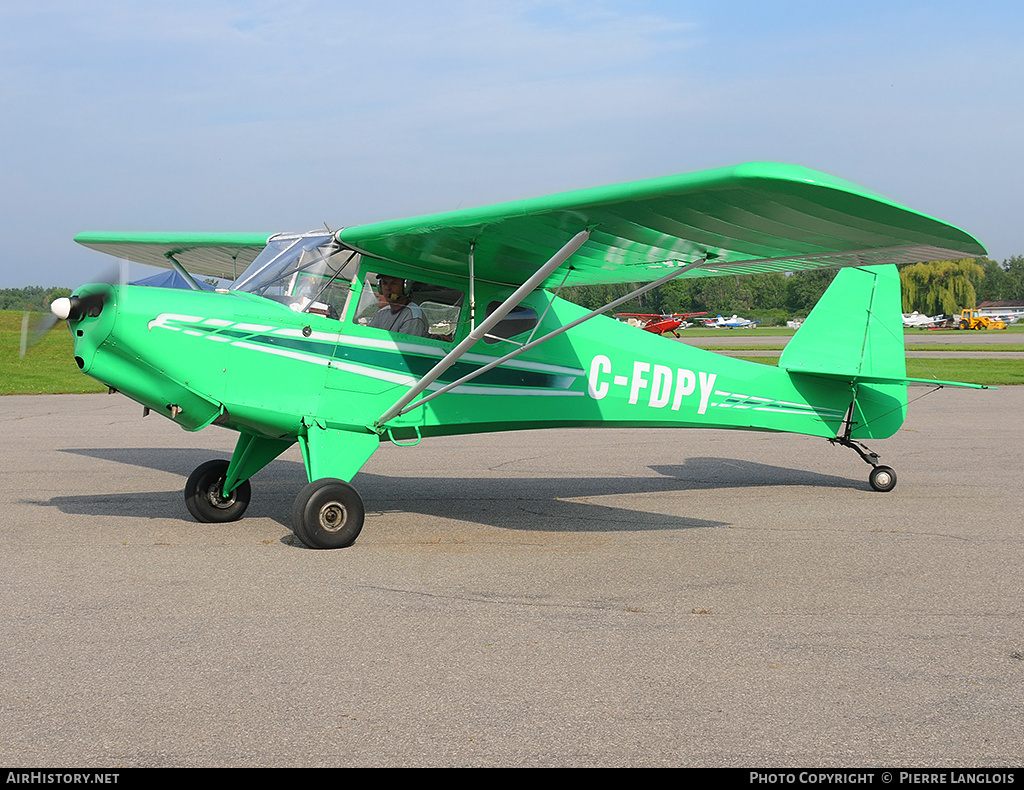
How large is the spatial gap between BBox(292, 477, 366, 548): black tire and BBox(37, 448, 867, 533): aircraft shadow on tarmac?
118 centimetres

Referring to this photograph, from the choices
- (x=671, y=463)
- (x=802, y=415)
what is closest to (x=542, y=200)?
(x=802, y=415)

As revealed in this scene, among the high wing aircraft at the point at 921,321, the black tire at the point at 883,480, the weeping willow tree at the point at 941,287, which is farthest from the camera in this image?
the weeping willow tree at the point at 941,287

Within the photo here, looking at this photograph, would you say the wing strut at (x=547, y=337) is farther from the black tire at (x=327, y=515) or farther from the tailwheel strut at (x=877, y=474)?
the tailwheel strut at (x=877, y=474)

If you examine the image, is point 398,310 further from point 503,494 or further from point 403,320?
point 503,494

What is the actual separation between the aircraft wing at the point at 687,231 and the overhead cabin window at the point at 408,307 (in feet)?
0.66

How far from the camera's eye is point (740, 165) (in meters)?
4.86

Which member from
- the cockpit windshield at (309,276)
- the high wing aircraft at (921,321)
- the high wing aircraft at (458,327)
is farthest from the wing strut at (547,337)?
the high wing aircraft at (921,321)

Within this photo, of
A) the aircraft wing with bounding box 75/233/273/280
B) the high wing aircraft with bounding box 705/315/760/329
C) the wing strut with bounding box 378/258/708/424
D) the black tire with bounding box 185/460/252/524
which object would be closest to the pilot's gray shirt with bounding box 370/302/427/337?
the wing strut with bounding box 378/258/708/424

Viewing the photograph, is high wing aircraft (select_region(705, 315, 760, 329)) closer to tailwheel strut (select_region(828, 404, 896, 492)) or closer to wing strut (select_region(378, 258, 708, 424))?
tailwheel strut (select_region(828, 404, 896, 492))

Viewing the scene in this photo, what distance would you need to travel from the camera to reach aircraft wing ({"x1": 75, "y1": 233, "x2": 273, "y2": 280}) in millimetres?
9422

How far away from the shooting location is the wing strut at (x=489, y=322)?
20.3ft

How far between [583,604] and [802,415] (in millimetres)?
5137

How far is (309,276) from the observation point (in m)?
7.15

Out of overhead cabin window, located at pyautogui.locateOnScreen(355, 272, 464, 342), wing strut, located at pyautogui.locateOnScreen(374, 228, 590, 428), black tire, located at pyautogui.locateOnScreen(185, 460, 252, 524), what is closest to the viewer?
wing strut, located at pyautogui.locateOnScreen(374, 228, 590, 428)
